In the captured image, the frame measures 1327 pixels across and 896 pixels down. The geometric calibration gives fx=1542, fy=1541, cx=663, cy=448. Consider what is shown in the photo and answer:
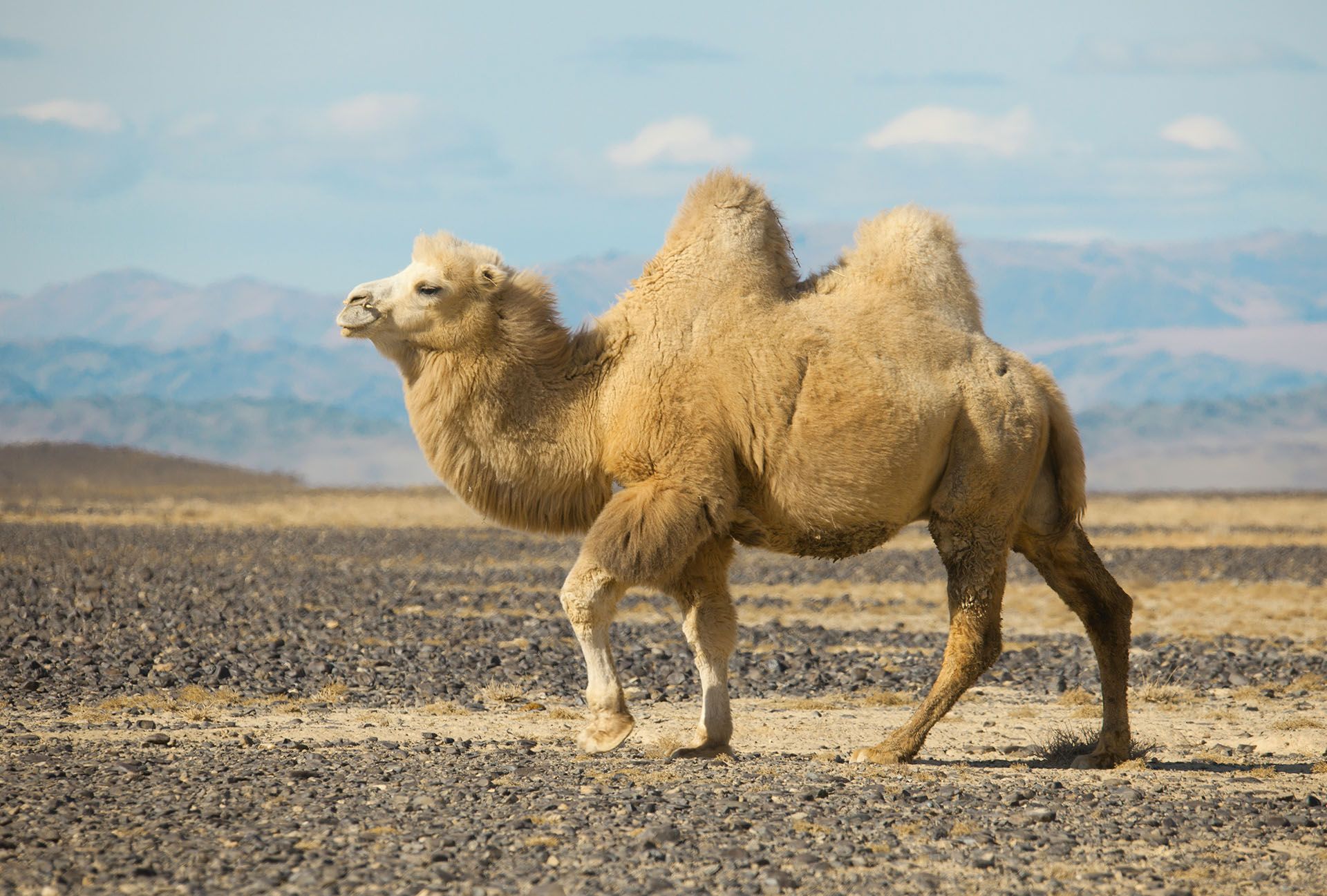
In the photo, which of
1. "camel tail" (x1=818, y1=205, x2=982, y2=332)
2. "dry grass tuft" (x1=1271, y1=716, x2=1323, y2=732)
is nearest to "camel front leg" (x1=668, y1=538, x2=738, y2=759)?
"camel tail" (x1=818, y1=205, x2=982, y2=332)

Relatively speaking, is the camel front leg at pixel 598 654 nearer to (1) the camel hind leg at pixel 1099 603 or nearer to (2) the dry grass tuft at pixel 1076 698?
(1) the camel hind leg at pixel 1099 603

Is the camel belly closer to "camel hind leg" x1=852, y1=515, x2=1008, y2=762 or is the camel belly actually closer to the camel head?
"camel hind leg" x1=852, y1=515, x2=1008, y2=762

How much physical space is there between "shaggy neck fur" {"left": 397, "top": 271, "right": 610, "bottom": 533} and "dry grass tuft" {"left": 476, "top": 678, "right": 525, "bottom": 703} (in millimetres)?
2456

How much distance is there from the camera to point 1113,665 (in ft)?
29.4

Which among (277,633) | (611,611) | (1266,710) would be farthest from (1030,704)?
(277,633)

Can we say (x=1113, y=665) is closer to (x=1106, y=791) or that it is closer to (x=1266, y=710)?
(x=1106, y=791)

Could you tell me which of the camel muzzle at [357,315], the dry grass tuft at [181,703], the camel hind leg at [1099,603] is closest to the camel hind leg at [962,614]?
the camel hind leg at [1099,603]

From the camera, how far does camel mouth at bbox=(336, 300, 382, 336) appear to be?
330 inches

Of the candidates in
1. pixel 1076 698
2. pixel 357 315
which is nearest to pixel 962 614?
pixel 1076 698

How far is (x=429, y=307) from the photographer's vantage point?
848cm

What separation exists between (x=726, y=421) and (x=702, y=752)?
1.81 metres

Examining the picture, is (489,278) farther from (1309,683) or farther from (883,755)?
(1309,683)

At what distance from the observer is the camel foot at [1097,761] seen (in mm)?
8609

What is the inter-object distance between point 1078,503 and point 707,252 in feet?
8.42
